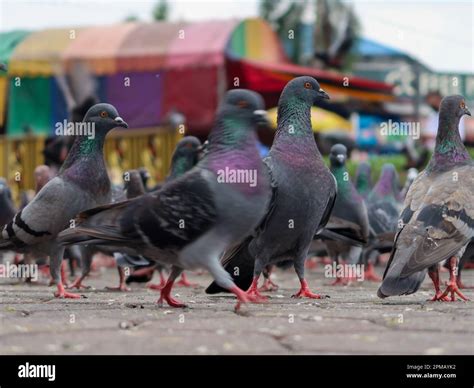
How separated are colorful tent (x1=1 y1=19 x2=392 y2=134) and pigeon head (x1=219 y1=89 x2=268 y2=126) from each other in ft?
44.6

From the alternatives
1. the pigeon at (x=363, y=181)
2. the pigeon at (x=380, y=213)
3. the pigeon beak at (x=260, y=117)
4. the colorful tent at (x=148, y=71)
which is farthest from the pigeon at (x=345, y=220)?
the colorful tent at (x=148, y=71)

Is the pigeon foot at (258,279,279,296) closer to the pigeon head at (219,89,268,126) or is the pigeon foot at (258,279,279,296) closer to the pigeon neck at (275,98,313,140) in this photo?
the pigeon neck at (275,98,313,140)

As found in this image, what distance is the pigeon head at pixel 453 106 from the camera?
24.5 ft

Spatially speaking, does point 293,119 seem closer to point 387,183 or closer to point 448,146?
point 448,146

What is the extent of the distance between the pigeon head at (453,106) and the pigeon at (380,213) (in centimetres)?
237

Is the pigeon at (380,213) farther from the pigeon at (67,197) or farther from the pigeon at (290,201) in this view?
the pigeon at (67,197)

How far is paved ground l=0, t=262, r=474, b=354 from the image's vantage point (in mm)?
4160

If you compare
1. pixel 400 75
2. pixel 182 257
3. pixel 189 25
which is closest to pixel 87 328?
pixel 182 257

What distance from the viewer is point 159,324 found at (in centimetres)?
498

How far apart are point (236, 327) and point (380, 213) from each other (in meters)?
6.03

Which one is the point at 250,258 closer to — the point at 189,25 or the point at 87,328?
the point at 87,328

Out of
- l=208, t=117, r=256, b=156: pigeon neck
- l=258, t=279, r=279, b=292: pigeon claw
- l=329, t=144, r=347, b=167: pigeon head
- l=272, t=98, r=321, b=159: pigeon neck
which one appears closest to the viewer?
l=208, t=117, r=256, b=156: pigeon neck

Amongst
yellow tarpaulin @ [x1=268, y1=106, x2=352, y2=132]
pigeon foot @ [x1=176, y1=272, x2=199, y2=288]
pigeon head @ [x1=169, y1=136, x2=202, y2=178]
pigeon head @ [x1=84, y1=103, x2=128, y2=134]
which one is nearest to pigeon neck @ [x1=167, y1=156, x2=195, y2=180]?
pigeon head @ [x1=169, y1=136, x2=202, y2=178]

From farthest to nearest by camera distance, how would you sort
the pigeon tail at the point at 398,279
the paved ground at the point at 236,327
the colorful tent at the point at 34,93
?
1. the colorful tent at the point at 34,93
2. the pigeon tail at the point at 398,279
3. the paved ground at the point at 236,327
